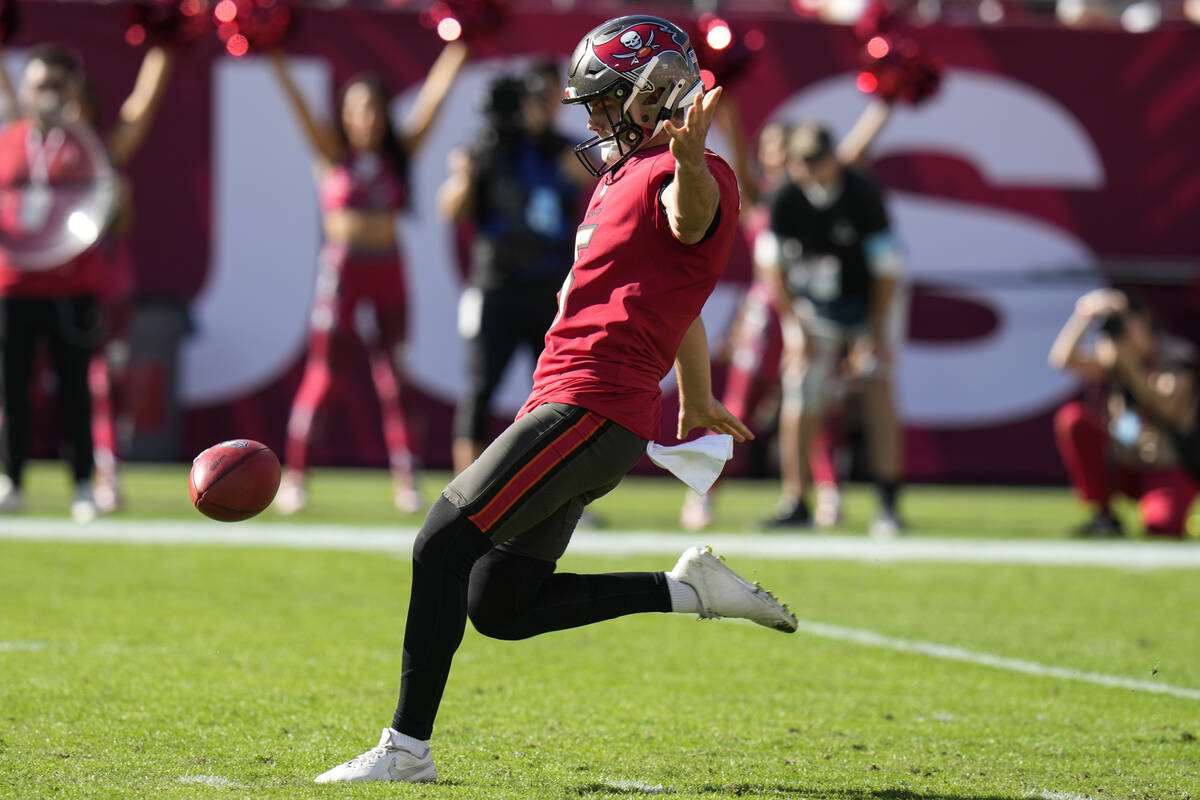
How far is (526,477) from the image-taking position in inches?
148

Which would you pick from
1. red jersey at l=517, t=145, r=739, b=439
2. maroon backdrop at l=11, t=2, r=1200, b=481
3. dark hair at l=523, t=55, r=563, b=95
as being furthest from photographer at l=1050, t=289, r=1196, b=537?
red jersey at l=517, t=145, r=739, b=439

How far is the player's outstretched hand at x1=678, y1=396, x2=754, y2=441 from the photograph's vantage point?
13.8 feet

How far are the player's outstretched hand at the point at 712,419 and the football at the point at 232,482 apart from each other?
41.2 inches

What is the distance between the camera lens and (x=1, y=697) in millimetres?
4512

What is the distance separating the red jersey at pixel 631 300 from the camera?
12.5 ft

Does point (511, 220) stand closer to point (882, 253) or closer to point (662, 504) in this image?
point (882, 253)

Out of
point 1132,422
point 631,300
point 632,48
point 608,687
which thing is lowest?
point 1132,422

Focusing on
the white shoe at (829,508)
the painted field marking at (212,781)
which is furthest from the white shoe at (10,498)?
the painted field marking at (212,781)

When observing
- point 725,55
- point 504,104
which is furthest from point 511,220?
point 725,55

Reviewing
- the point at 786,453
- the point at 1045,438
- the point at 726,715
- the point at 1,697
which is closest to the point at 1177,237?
the point at 1045,438

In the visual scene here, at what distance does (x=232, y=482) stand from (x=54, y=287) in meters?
4.67

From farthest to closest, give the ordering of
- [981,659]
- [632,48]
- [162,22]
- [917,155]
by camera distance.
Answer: [917,155], [162,22], [981,659], [632,48]

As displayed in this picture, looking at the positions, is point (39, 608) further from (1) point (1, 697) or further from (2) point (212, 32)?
(2) point (212, 32)

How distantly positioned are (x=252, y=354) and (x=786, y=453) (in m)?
4.67
